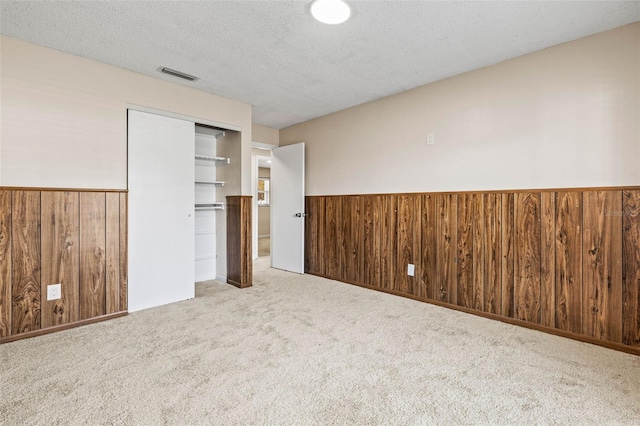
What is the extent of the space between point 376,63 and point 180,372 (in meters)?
2.85

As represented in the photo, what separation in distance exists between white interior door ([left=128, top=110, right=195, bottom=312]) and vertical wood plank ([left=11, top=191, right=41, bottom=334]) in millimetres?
682

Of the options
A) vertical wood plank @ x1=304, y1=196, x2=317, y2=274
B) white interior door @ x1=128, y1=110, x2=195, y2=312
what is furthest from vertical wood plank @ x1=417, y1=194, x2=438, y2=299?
white interior door @ x1=128, y1=110, x2=195, y2=312

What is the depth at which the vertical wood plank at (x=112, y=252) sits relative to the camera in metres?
2.84

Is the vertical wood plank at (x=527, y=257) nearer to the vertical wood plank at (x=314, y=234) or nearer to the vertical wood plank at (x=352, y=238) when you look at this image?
the vertical wood plank at (x=352, y=238)

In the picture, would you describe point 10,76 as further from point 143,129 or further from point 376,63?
point 376,63

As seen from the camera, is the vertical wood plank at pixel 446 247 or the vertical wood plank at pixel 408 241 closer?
the vertical wood plank at pixel 446 247

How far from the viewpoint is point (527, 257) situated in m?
2.66

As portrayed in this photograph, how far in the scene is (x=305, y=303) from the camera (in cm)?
326

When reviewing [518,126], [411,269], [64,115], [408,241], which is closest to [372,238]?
[408,241]

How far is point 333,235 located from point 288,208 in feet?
3.01

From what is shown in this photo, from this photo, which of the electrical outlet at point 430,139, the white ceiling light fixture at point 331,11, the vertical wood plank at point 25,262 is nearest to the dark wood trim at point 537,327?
the electrical outlet at point 430,139

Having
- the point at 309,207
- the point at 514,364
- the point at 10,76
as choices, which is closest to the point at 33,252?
the point at 10,76

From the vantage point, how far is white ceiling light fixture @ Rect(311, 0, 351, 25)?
1.96 meters

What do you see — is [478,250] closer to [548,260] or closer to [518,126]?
[548,260]
